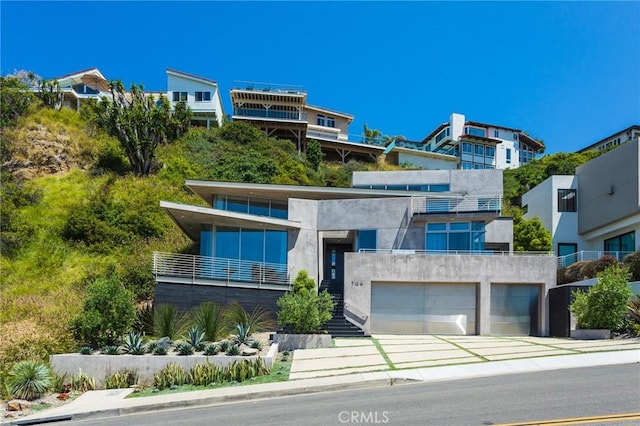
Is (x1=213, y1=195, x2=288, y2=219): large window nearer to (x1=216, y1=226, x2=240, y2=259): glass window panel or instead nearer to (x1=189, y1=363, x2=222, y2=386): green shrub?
(x1=216, y1=226, x2=240, y2=259): glass window panel

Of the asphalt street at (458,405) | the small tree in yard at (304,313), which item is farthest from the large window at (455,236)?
the asphalt street at (458,405)

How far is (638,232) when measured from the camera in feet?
99.7

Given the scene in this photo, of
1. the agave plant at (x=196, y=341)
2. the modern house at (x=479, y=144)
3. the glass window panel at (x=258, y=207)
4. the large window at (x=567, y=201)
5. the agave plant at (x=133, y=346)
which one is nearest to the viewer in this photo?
the agave plant at (x=133, y=346)

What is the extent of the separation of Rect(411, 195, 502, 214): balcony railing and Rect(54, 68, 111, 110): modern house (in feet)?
155

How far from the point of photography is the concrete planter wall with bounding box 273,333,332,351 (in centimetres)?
1941

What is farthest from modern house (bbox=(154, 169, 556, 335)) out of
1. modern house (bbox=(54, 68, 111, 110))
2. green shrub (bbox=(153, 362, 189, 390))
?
modern house (bbox=(54, 68, 111, 110))

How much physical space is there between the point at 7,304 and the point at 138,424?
18671 millimetres

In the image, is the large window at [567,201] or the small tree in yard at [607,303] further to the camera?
the large window at [567,201]

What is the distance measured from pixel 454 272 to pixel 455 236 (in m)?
3.53

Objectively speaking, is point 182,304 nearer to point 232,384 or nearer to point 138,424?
point 232,384

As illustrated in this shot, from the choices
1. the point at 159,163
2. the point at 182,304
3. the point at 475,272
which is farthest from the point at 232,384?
the point at 159,163

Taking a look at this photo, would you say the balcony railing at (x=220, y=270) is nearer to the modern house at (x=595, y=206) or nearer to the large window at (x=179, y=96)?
the modern house at (x=595, y=206)

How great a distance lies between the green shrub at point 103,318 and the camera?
18.4m

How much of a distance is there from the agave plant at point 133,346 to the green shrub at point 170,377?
143 centimetres
